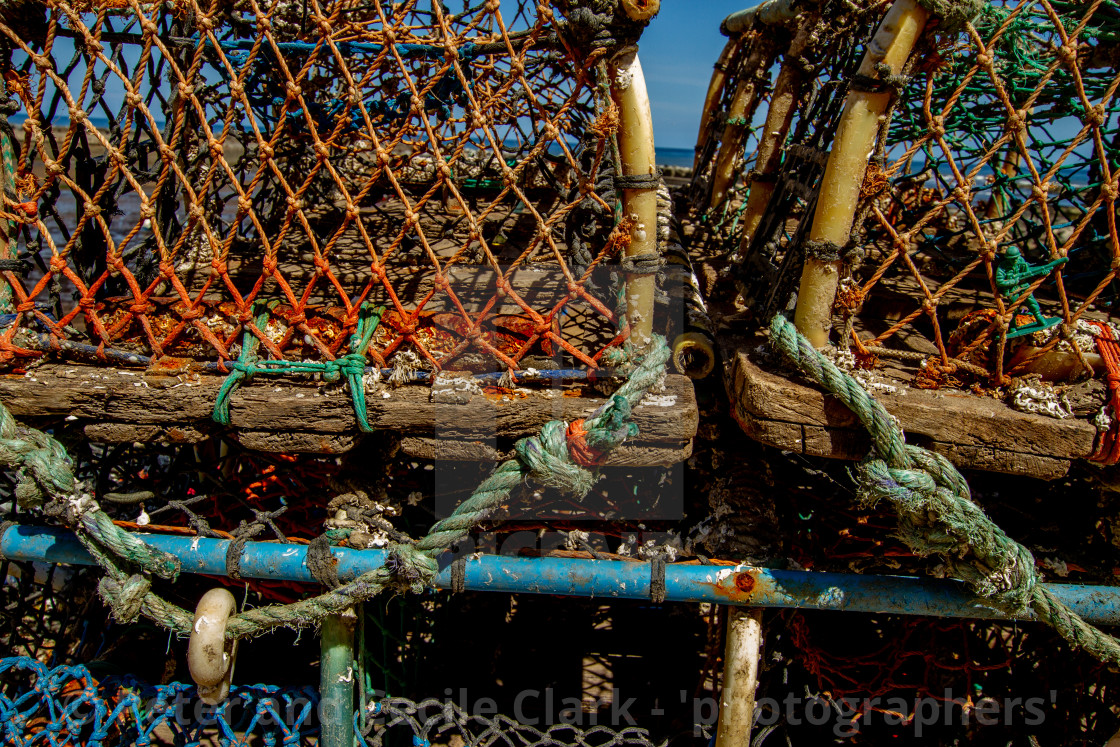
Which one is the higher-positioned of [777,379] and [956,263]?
[956,263]

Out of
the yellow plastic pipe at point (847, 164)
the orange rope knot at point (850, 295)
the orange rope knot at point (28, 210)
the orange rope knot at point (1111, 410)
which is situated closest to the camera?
the yellow plastic pipe at point (847, 164)

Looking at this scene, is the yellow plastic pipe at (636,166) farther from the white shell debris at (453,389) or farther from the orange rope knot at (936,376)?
the orange rope knot at (936,376)

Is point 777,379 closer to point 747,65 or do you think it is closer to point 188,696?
point 188,696

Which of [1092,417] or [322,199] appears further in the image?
[322,199]

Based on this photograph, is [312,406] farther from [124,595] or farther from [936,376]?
[936,376]

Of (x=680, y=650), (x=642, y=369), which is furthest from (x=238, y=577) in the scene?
(x=680, y=650)

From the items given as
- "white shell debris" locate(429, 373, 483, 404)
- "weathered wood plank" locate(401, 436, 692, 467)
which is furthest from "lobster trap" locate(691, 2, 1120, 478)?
"white shell debris" locate(429, 373, 483, 404)

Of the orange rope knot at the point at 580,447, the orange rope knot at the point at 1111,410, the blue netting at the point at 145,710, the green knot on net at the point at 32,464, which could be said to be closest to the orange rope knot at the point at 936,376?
the orange rope knot at the point at 1111,410

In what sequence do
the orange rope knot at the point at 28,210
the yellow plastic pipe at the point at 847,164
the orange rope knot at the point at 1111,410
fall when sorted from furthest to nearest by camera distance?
the orange rope knot at the point at 28,210 < the orange rope knot at the point at 1111,410 < the yellow plastic pipe at the point at 847,164

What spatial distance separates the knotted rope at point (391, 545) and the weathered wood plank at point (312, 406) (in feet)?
0.27

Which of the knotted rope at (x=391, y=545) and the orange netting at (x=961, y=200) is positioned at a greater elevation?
the orange netting at (x=961, y=200)

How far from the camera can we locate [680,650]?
319cm

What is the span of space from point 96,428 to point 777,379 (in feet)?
6.75

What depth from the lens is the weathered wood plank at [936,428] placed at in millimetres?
1615
